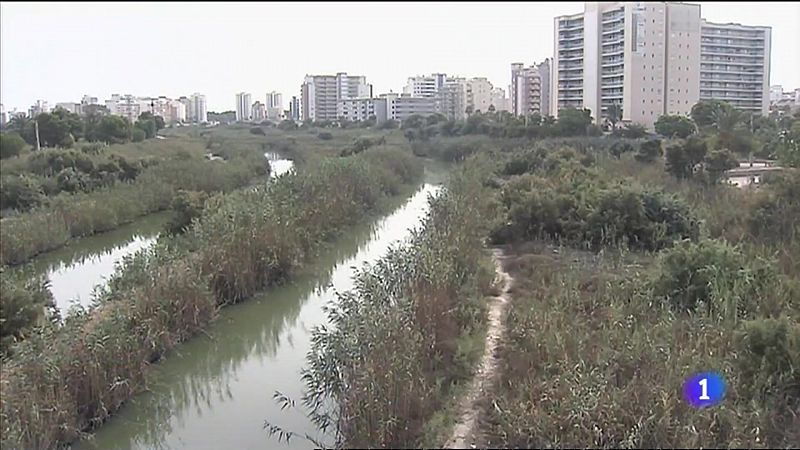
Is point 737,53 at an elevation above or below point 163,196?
above

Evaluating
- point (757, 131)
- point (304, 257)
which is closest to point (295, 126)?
point (757, 131)

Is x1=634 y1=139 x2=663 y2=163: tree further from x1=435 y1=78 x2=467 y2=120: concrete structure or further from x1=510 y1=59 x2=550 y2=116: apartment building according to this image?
x1=435 y1=78 x2=467 y2=120: concrete structure

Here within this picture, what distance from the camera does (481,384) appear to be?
557 cm

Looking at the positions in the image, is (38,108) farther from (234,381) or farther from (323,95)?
(234,381)

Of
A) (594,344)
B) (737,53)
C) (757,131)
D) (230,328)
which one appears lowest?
(230,328)

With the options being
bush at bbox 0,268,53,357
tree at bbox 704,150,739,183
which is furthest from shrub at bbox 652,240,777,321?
tree at bbox 704,150,739,183

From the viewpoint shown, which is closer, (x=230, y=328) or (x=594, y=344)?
(x=594, y=344)

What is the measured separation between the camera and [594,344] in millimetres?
5914

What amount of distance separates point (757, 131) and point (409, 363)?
1859 centimetres

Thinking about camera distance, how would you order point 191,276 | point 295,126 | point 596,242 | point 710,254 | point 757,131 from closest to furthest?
point 710,254 < point 191,276 < point 596,242 < point 757,131 < point 295,126

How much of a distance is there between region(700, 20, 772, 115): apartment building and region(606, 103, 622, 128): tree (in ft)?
13.2

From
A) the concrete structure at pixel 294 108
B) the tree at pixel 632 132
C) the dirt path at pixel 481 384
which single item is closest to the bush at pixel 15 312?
the dirt path at pixel 481 384

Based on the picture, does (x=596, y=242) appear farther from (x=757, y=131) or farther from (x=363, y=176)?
(x=757, y=131)

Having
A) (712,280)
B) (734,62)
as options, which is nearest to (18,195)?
(712,280)
